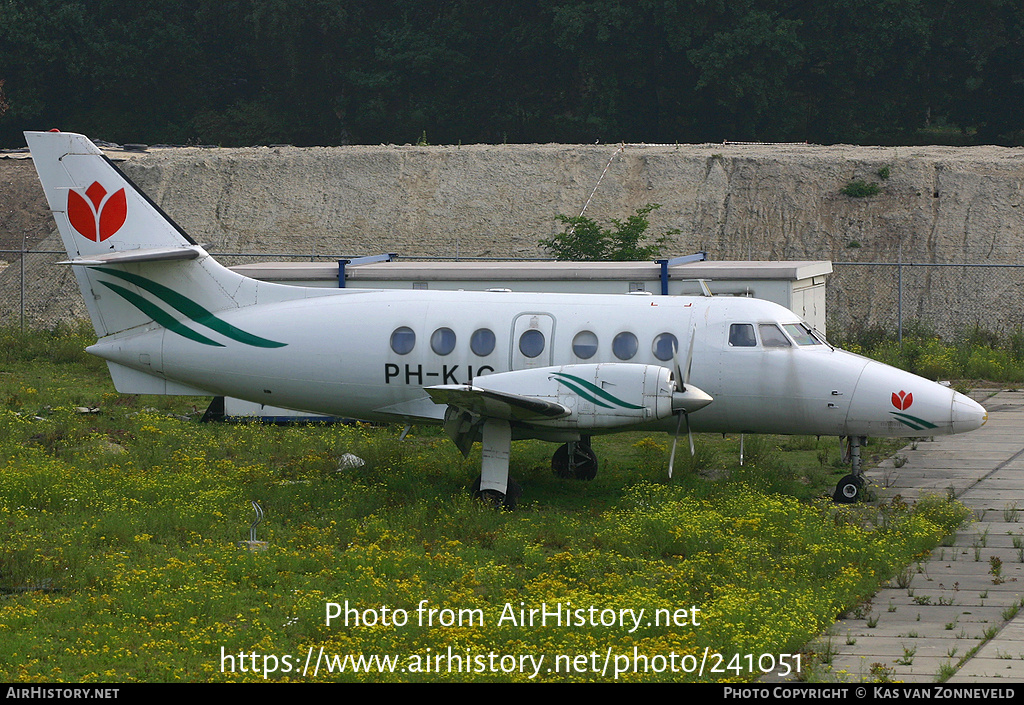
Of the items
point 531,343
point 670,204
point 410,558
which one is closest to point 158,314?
point 531,343

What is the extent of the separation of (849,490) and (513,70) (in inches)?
1939

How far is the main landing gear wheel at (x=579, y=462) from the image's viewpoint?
58.3ft

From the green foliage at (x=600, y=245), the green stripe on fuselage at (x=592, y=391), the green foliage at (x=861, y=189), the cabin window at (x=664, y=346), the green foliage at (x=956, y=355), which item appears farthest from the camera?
the green foliage at (x=861, y=189)

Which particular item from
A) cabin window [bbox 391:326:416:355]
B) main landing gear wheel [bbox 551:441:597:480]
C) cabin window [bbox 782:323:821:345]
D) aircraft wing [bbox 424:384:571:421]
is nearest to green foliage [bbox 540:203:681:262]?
main landing gear wheel [bbox 551:441:597:480]

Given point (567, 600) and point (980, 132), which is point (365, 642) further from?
point (980, 132)

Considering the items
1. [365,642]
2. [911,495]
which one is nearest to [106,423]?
[365,642]

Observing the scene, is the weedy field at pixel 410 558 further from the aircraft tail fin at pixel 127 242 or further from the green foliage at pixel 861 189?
the green foliage at pixel 861 189

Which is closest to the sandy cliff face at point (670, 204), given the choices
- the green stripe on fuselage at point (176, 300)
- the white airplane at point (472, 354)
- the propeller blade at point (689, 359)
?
the white airplane at point (472, 354)

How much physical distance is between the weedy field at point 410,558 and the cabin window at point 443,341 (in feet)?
6.44

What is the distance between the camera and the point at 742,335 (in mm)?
16391

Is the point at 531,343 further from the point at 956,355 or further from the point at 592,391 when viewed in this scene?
the point at 956,355

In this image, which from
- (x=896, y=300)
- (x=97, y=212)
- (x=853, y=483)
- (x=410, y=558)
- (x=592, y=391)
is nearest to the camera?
(x=410, y=558)

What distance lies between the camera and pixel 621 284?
71.9 ft

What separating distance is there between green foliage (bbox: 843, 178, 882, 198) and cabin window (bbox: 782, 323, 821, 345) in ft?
75.6
